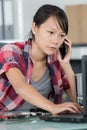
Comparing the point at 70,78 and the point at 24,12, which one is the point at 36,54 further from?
the point at 24,12

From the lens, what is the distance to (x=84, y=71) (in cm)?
125

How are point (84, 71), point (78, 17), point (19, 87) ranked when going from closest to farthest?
point (84, 71), point (19, 87), point (78, 17)

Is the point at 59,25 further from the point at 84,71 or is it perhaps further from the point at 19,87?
the point at 84,71

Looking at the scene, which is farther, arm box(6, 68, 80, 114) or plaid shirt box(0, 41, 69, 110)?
plaid shirt box(0, 41, 69, 110)

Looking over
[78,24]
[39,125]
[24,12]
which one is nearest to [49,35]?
[39,125]

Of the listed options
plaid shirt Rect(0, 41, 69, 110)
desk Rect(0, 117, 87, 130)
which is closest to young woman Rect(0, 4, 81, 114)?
plaid shirt Rect(0, 41, 69, 110)

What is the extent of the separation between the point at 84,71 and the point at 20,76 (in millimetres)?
414

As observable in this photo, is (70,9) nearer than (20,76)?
No

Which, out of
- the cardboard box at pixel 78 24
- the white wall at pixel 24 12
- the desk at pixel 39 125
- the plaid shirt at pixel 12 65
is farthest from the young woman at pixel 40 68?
the white wall at pixel 24 12

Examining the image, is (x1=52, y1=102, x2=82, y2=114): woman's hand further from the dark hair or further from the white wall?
the white wall

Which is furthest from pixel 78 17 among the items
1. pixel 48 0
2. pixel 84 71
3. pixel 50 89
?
pixel 84 71

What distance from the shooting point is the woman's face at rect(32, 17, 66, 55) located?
1.64 meters

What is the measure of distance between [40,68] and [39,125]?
1.92 ft

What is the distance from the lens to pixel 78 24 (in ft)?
10.5
